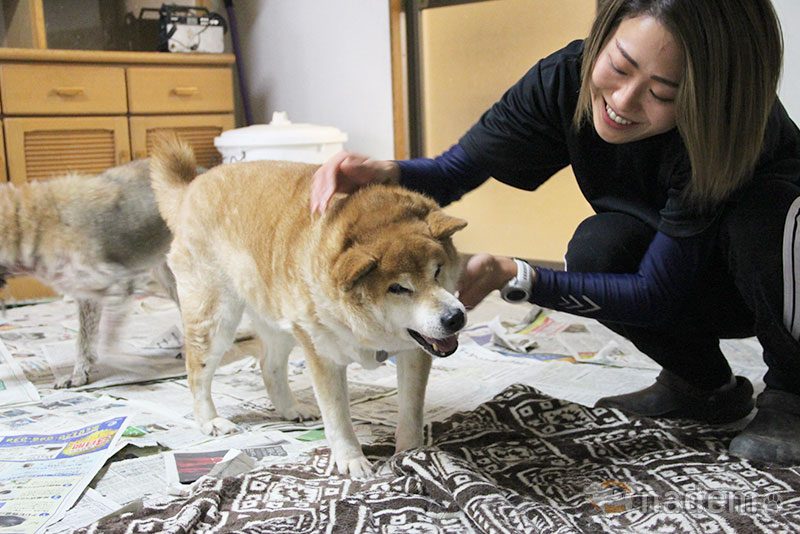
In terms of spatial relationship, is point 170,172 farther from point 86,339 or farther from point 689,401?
point 689,401

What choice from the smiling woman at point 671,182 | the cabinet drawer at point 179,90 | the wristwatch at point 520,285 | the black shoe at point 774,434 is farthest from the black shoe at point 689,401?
the cabinet drawer at point 179,90

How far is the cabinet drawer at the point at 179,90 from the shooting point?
11.0 feet

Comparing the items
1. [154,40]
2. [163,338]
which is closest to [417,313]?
[163,338]

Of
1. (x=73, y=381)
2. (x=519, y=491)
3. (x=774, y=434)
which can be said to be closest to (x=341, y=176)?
(x=519, y=491)

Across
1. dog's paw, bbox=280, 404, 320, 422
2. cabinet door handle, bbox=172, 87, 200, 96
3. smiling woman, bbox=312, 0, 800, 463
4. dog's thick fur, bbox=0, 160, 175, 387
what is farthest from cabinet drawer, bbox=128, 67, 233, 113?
smiling woman, bbox=312, 0, 800, 463

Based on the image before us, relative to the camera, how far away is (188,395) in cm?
201

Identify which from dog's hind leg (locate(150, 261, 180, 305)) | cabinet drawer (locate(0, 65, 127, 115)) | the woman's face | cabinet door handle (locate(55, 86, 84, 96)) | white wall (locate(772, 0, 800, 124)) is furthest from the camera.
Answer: cabinet door handle (locate(55, 86, 84, 96))

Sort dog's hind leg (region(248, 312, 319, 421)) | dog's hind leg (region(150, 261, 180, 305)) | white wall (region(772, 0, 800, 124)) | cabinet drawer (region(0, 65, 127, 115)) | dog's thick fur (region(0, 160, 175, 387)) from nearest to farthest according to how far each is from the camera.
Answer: dog's hind leg (region(248, 312, 319, 421)), dog's thick fur (region(0, 160, 175, 387)), white wall (region(772, 0, 800, 124)), dog's hind leg (region(150, 261, 180, 305)), cabinet drawer (region(0, 65, 127, 115))

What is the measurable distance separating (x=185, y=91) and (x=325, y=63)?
26.2 inches

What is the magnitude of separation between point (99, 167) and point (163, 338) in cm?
121

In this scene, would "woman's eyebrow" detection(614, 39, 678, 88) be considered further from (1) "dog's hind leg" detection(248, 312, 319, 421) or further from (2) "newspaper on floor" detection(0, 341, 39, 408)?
(2) "newspaper on floor" detection(0, 341, 39, 408)

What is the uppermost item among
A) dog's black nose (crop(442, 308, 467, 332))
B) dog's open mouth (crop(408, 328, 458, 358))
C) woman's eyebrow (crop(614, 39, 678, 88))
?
woman's eyebrow (crop(614, 39, 678, 88))

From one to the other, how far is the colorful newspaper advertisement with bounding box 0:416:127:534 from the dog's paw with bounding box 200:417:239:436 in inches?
7.1

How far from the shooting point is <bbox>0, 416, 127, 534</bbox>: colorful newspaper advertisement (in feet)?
4.35
